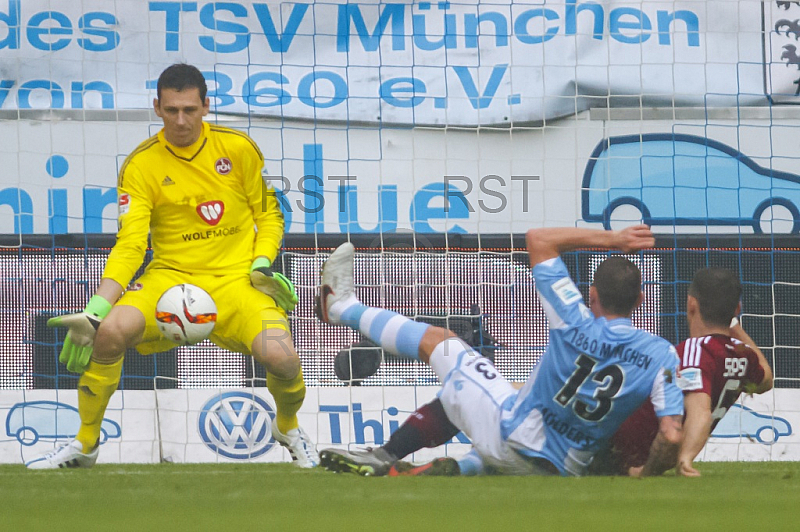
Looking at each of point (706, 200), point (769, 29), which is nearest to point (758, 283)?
point (706, 200)

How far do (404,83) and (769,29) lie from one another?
8.05 feet

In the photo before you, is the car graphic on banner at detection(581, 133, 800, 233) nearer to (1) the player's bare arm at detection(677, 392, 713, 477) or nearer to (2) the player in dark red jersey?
(2) the player in dark red jersey

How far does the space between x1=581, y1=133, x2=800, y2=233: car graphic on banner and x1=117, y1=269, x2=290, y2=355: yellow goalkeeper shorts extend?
9.30 ft

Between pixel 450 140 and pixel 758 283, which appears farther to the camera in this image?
pixel 450 140

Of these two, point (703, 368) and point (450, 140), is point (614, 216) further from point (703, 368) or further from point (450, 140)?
point (703, 368)

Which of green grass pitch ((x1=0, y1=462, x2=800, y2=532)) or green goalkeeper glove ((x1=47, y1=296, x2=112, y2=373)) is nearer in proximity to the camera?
green grass pitch ((x1=0, y1=462, x2=800, y2=532))

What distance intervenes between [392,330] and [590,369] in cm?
84

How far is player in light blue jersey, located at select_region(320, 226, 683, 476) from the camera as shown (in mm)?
3838

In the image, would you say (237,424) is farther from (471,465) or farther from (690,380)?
(690,380)

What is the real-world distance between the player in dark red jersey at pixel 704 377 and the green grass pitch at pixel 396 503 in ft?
0.80

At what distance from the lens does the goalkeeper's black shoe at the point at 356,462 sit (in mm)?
4055

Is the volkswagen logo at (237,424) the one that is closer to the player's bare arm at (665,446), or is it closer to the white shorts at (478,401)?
the white shorts at (478,401)

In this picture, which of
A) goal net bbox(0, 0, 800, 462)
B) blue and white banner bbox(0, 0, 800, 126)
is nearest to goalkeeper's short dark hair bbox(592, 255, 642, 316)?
goal net bbox(0, 0, 800, 462)

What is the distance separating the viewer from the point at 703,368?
13.7 ft
